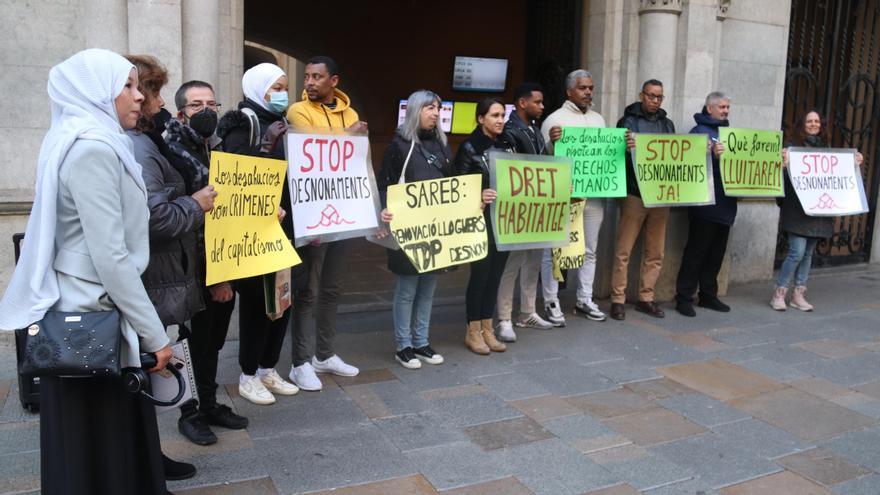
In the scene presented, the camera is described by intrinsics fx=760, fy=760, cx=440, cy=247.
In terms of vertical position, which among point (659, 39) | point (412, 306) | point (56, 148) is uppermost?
point (659, 39)

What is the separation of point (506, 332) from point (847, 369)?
2467mm

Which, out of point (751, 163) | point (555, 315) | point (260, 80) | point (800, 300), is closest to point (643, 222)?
point (751, 163)

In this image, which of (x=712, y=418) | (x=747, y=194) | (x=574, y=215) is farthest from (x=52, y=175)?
(x=747, y=194)

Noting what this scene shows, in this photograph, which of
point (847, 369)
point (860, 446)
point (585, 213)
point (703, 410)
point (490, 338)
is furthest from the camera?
point (585, 213)

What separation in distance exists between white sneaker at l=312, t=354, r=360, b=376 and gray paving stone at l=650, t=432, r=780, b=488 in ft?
6.51

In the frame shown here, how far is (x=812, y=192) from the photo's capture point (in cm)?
709

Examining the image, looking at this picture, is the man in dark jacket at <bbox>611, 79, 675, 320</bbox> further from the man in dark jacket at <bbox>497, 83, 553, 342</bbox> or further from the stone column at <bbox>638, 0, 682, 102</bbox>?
the man in dark jacket at <bbox>497, 83, 553, 342</bbox>

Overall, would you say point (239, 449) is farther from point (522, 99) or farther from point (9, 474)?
point (522, 99)

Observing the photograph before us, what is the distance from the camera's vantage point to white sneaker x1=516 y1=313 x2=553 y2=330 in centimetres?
628

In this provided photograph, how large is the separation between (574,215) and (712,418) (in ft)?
7.06

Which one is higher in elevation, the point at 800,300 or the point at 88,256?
the point at 88,256

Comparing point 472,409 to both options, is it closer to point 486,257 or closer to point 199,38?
point 486,257

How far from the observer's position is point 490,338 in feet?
18.4

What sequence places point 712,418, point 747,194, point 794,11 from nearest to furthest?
point 712,418
point 747,194
point 794,11
